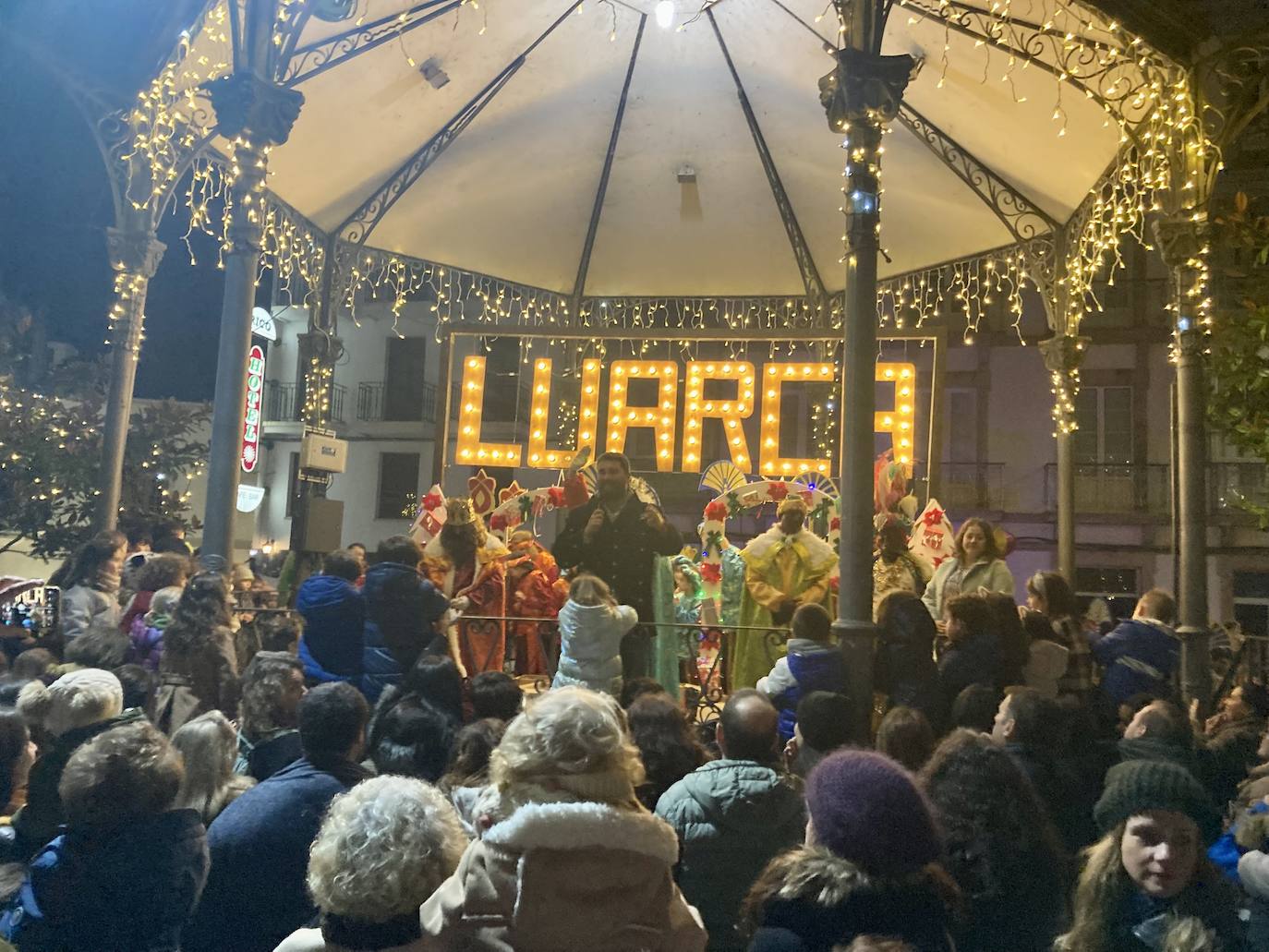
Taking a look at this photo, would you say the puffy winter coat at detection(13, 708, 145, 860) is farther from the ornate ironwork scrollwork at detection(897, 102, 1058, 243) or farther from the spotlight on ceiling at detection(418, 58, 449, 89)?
the ornate ironwork scrollwork at detection(897, 102, 1058, 243)

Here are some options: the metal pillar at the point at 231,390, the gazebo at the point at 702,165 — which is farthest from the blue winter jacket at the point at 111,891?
the metal pillar at the point at 231,390

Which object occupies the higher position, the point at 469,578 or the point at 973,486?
the point at 973,486

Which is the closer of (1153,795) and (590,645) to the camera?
(1153,795)

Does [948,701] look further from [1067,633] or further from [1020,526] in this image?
[1020,526]

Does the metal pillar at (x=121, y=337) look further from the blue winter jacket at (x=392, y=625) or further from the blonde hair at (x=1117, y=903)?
the blonde hair at (x=1117, y=903)

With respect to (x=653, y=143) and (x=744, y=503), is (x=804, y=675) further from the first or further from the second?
(x=653, y=143)

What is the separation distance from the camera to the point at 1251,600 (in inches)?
968

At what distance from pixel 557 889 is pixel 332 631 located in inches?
152

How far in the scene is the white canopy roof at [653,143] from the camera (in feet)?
38.5

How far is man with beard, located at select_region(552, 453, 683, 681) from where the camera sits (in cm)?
911

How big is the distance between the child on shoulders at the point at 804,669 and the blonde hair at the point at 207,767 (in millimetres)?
2745

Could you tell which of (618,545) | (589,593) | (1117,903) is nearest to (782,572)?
(618,545)

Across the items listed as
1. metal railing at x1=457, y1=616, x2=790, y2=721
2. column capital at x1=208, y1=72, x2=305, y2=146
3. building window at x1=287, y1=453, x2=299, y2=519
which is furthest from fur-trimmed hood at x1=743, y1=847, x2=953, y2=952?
building window at x1=287, y1=453, x2=299, y2=519

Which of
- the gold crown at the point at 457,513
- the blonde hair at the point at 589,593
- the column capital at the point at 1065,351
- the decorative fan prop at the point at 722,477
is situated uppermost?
the column capital at the point at 1065,351
